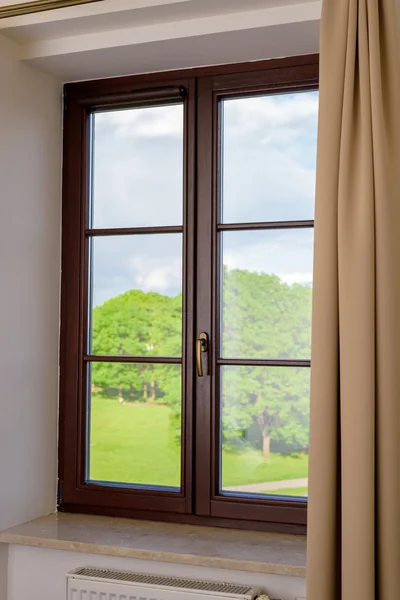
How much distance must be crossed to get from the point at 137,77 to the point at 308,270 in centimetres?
95

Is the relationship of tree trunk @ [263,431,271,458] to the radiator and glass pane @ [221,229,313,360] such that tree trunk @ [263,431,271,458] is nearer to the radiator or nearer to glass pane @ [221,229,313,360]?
glass pane @ [221,229,313,360]

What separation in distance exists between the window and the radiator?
32 centimetres

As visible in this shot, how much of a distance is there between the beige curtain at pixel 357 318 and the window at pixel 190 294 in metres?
0.49

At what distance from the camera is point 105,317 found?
9.39 ft

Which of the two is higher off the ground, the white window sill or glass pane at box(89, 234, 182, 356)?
glass pane at box(89, 234, 182, 356)

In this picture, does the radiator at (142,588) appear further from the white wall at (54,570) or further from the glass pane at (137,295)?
the glass pane at (137,295)

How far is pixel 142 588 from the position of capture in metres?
2.30

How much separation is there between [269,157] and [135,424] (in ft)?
3.50

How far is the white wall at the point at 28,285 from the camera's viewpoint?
2600mm

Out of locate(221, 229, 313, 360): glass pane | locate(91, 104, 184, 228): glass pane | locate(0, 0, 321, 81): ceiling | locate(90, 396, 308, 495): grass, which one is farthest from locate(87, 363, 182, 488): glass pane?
locate(0, 0, 321, 81): ceiling

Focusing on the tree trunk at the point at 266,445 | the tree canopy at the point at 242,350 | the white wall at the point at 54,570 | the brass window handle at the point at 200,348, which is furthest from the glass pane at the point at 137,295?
the white wall at the point at 54,570

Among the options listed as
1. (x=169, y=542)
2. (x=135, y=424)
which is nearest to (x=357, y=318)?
(x=169, y=542)

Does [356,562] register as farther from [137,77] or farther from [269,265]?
[137,77]

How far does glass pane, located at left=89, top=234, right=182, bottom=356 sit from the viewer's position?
9.07 ft
